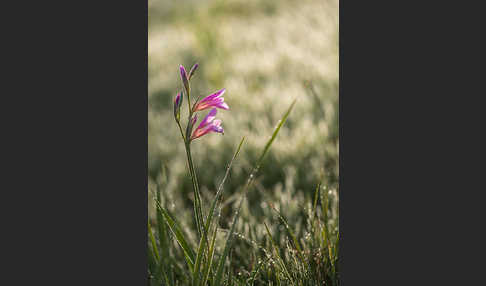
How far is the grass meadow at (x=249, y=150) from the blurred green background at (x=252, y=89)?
1cm

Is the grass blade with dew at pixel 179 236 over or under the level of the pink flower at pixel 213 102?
under

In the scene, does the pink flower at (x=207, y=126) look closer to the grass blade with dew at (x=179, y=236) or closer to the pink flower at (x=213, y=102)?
the pink flower at (x=213, y=102)

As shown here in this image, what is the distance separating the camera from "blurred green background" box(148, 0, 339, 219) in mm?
2479

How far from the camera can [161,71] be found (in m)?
4.64

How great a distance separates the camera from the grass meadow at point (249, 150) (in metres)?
1.41

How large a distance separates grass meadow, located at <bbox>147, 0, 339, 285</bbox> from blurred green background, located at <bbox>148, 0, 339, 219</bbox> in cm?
1

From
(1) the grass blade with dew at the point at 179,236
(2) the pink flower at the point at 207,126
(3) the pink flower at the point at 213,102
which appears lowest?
(1) the grass blade with dew at the point at 179,236

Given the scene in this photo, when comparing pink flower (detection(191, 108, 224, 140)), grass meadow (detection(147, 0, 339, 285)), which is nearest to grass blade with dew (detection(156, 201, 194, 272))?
grass meadow (detection(147, 0, 339, 285))

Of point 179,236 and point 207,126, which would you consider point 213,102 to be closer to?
point 207,126

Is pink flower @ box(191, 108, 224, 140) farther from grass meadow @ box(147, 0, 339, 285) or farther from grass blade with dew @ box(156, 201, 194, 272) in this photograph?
grass blade with dew @ box(156, 201, 194, 272)

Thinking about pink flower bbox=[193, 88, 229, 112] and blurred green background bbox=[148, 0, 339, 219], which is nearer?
pink flower bbox=[193, 88, 229, 112]

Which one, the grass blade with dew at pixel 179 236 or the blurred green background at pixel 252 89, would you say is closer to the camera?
the grass blade with dew at pixel 179 236

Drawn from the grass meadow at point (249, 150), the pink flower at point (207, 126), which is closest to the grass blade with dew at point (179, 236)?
the grass meadow at point (249, 150)

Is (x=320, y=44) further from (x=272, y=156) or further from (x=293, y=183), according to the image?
(x=293, y=183)
